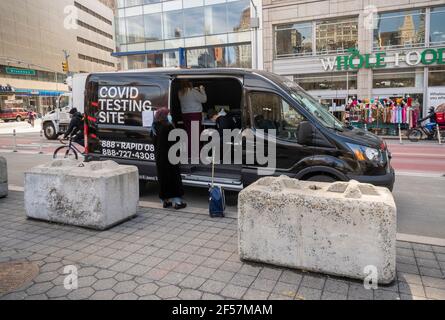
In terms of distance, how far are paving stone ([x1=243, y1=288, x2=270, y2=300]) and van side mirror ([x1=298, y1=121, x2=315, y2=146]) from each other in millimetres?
2781

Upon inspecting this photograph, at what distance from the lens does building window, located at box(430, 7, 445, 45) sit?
20.9m

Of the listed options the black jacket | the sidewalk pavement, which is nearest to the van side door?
the sidewalk pavement

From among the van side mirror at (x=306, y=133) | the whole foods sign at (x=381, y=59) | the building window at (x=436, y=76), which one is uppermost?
the whole foods sign at (x=381, y=59)

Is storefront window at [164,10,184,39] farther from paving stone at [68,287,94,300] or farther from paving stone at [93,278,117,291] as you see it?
paving stone at [68,287,94,300]

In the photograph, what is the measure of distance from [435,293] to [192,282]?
2293 mm

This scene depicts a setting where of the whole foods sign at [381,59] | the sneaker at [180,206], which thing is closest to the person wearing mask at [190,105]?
the sneaker at [180,206]

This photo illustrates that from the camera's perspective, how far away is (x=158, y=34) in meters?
30.3

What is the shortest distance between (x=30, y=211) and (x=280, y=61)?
21407 mm

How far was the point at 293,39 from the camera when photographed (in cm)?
2452

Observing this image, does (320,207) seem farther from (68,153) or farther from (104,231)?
(68,153)

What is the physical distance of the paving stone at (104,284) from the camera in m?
3.71

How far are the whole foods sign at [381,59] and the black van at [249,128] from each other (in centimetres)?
1645

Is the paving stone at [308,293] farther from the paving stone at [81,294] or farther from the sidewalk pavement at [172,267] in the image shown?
the paving stone at [81,294]

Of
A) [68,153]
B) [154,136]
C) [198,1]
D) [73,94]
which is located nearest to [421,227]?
[154,136]
